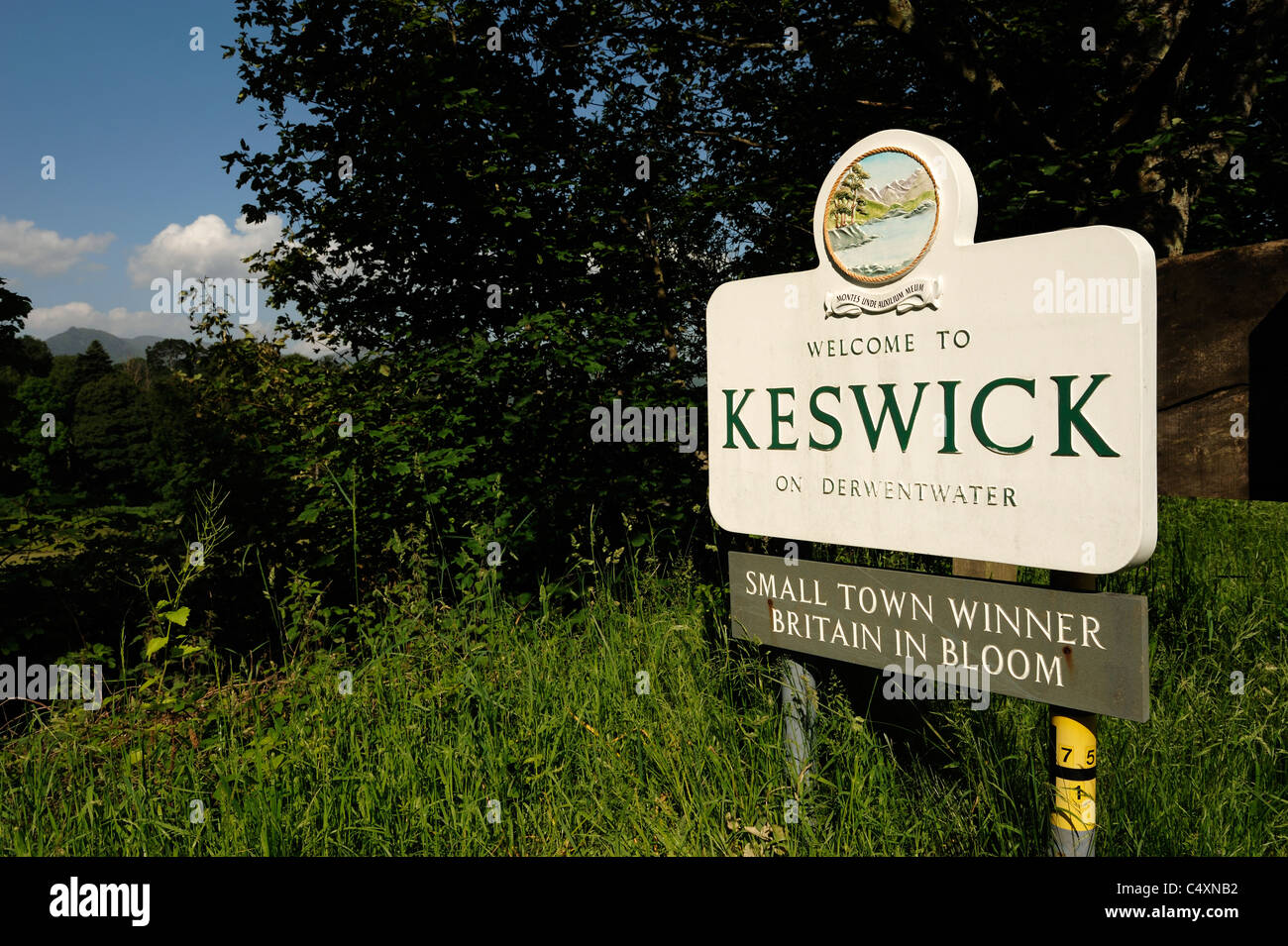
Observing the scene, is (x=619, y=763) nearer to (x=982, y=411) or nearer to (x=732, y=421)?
(x=732, y=421)

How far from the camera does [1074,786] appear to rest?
1.84 m

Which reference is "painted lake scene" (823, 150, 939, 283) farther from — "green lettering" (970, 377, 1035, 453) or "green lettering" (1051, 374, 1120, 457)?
"green lettering" (1051, 374, 1120, 457)

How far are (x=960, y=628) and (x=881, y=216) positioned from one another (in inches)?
43.1

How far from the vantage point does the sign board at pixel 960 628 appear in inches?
68.0

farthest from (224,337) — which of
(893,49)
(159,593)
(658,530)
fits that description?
(893,49)

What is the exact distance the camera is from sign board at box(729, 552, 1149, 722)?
1728 millimetres

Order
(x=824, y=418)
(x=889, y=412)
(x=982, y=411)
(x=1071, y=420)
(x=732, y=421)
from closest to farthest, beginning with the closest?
(x=1071, y=420), (x=982, y=411), (x=889, y=412), (x=824, y=418), (x=732, y=421)

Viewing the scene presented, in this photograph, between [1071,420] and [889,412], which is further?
[889,412]

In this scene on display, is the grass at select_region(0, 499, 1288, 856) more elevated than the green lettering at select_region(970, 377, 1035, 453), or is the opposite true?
the green lettering at select_region(970, 377, 1035, 453)

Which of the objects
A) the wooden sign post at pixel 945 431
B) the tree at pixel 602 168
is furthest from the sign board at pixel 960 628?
the tree at pixel 602 168

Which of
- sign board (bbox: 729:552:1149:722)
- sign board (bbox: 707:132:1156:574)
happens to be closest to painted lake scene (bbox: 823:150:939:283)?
sign board (bbox: 707:132:1156:574)

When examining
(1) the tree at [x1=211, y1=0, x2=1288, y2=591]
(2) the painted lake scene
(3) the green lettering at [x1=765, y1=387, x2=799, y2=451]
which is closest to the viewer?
(2) the painted lake scene

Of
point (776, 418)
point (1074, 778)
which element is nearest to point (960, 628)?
point (1074, 778)

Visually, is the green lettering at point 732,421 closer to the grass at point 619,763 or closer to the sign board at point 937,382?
the sign board at point 937,382
